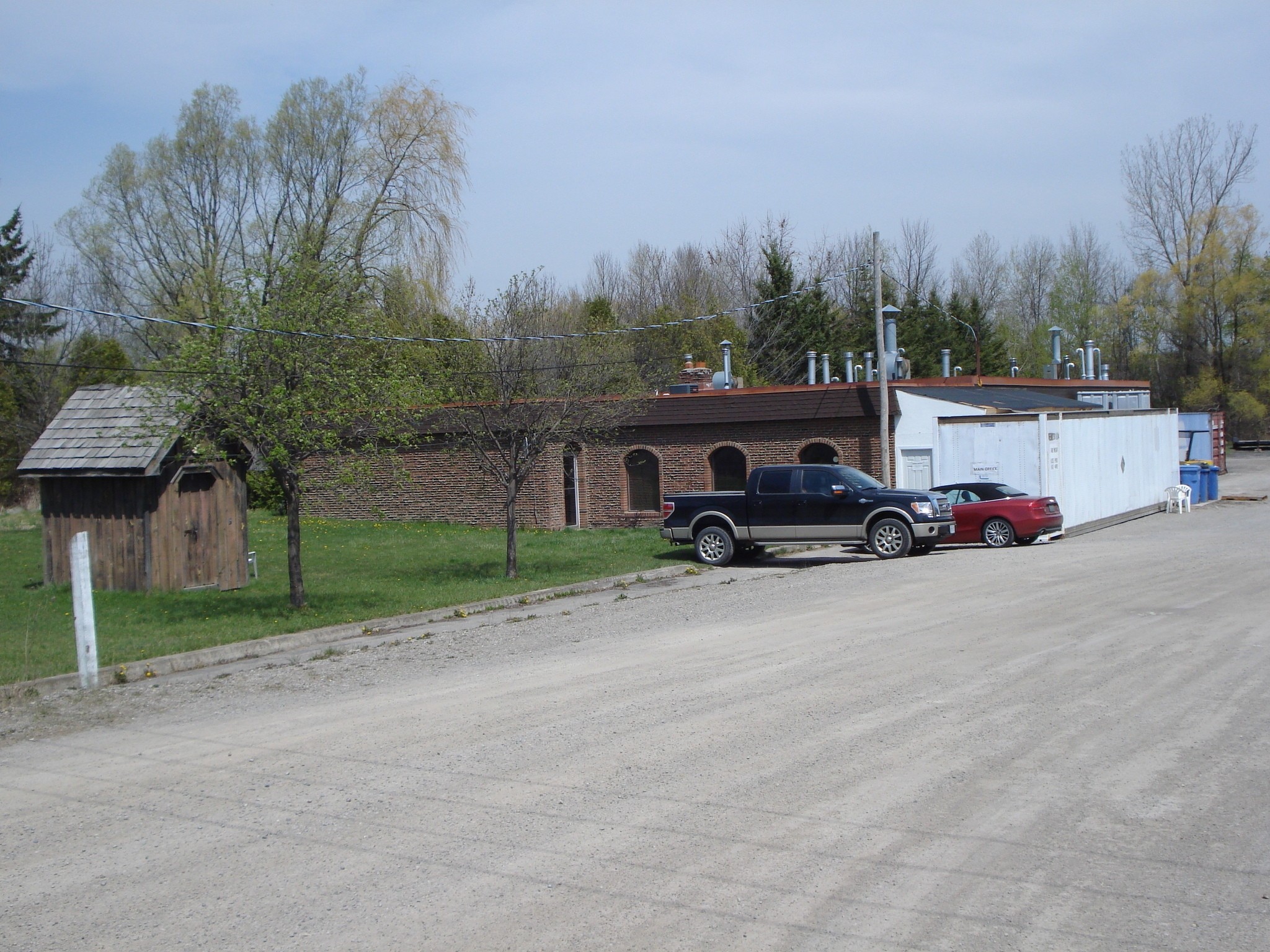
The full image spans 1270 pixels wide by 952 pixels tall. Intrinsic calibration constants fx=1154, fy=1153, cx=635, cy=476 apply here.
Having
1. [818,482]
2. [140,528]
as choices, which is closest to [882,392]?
[818,482]

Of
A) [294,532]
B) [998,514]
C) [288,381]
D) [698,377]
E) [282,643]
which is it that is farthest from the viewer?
[698,377]

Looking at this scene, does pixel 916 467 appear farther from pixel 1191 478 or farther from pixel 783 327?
pixel 783 327

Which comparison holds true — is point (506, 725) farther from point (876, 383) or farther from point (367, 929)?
point (876, 383)

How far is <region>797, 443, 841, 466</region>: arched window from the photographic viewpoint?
97.1 feet

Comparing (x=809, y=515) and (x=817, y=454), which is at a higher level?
(x=817, y=454)

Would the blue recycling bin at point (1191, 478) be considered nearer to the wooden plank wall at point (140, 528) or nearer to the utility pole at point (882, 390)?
the utility pole at point (882, 390)

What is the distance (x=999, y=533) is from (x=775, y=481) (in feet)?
16.6

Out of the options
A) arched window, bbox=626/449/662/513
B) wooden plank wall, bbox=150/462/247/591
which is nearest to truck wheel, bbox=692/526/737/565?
arched window, bbox=626/449/662/513

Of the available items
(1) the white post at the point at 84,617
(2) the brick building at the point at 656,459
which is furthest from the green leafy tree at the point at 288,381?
(2) the brick building at the point at 656,459

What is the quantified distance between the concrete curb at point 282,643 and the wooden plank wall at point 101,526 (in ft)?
19.8

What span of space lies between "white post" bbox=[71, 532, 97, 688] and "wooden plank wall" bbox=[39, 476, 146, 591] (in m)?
7.63

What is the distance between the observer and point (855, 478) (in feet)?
74.9

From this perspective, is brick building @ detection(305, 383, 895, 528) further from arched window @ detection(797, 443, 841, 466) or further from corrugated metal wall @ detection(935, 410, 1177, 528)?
corrugated metal wall @ detection(935, 410, 1177, 528)

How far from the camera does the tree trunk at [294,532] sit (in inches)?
632
